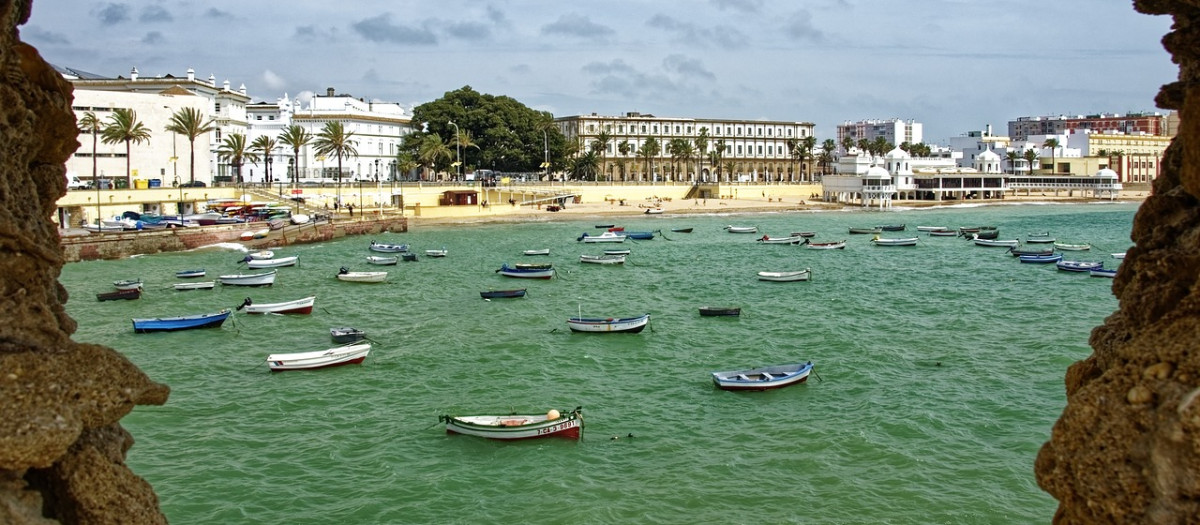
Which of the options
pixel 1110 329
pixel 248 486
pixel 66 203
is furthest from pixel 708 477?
pixel 66 203

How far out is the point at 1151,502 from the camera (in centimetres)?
722

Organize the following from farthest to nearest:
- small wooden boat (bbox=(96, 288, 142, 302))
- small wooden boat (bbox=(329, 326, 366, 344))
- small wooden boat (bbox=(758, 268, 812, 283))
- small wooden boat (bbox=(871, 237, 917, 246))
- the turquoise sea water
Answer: small wooden boat (bbox=(871, 237, 917, 246)) < small wooden boat (bbox=(758, 268, 812, 283)) < small wooden boat (bbox=(96, 288, 142, 302)) < small wooden boat (bbox=(329, 326, 366, 344)) < the turquoise sea water

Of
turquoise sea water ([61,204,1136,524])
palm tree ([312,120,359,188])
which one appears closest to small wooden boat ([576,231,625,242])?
turquoise sea water ([61,204,1136,524])

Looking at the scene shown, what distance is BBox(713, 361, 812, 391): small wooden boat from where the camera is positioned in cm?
2984

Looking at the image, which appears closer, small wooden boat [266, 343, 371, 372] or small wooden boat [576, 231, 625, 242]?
small wooden boat [266, 343, 371, 372]

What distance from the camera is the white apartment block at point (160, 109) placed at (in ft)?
300

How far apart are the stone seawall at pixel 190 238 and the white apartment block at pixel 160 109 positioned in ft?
46.7

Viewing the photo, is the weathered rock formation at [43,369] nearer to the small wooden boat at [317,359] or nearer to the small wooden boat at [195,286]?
the small wooden boat at [317,359]

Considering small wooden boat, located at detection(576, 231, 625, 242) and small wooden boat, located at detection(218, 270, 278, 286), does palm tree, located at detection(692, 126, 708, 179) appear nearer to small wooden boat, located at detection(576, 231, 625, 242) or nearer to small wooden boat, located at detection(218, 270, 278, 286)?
small wooden boat, located at detection(576, 231, 625, 242)

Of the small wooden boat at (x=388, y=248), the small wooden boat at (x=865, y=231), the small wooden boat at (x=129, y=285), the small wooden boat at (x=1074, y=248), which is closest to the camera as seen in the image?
the small wooden boat at (x=129, y=285)

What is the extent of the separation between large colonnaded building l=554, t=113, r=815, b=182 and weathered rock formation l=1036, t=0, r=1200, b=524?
504ft

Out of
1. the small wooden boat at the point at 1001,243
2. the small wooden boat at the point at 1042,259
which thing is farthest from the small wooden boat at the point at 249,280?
the small wooden boat at the point at 1001,243

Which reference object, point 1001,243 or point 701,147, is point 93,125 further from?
point 701,147

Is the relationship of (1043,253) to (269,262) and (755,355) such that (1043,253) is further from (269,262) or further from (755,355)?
(269,262)
